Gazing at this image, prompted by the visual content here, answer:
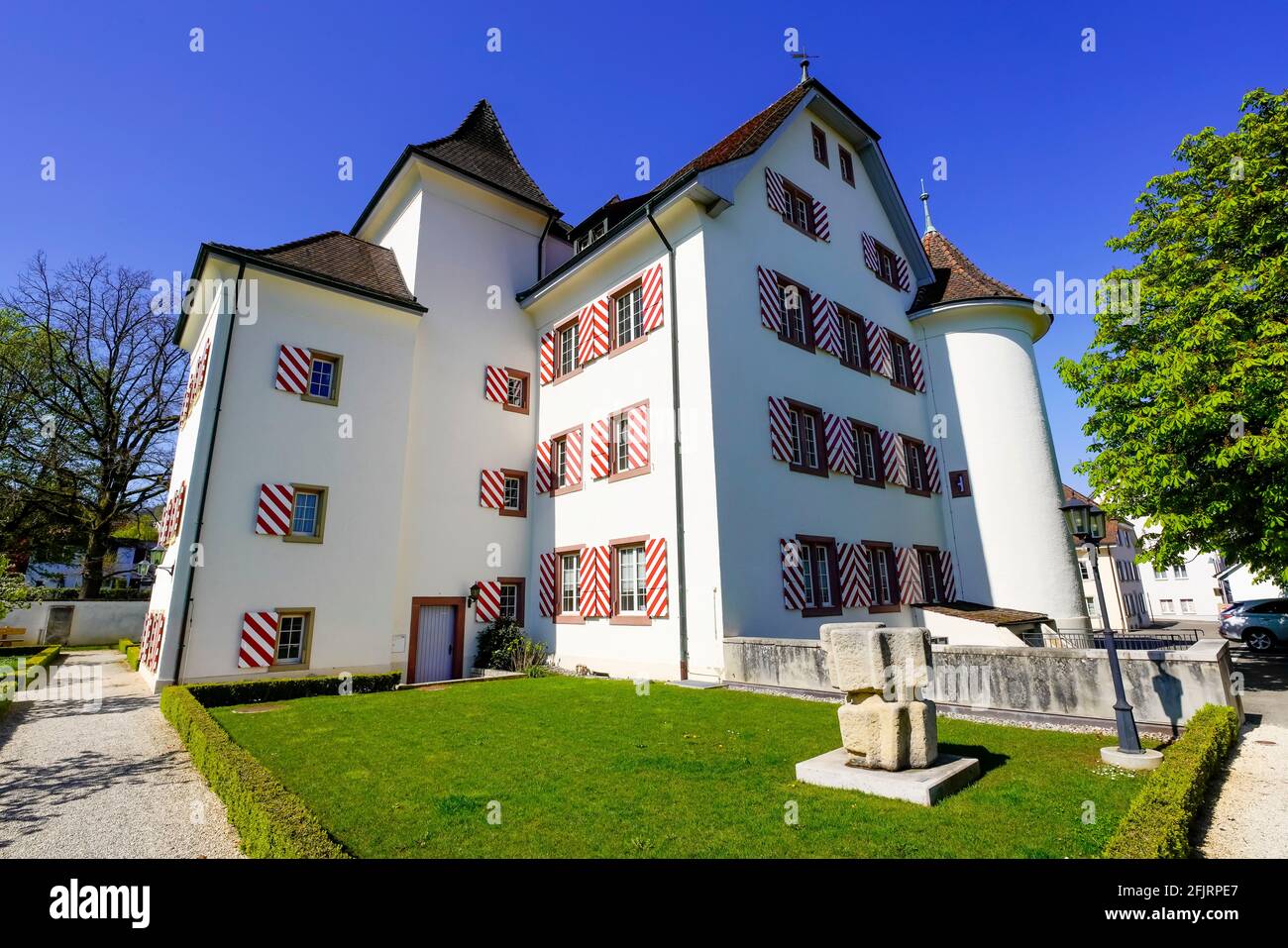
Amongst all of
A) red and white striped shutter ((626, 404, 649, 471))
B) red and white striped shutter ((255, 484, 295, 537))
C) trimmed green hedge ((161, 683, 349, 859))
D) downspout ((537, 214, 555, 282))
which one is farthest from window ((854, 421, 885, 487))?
trimmed green hedge ((161, 683, 349, 859))

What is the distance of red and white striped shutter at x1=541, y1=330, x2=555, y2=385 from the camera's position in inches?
714

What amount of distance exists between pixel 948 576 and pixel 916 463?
142 inches

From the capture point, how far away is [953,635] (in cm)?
1534

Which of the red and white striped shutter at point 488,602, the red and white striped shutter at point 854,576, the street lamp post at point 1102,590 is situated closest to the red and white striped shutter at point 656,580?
the red and white striped shutter at point 854,576

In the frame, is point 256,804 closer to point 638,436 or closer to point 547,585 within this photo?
point 638,436

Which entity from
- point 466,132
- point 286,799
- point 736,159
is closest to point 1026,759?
point 286,799

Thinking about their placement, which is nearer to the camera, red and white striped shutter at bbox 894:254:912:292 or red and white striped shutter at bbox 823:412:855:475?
red and white striped shutter at bbox 823:412:855:475

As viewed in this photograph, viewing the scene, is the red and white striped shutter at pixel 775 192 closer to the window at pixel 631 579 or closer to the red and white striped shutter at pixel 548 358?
the red and white striped shutter at pixel 548 358

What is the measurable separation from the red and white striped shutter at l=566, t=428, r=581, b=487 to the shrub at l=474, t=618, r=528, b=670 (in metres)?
4.20

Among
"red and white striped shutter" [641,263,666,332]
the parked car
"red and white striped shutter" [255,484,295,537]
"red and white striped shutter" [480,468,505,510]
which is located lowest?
the parked car

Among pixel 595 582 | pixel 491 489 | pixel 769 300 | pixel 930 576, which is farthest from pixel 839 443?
pixel 491 489

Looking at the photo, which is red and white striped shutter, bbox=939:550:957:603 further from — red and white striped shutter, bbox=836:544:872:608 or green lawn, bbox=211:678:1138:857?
green lawn, bbox=211:678:1138:857

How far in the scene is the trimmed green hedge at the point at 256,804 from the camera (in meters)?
3.96

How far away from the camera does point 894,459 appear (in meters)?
17.7
